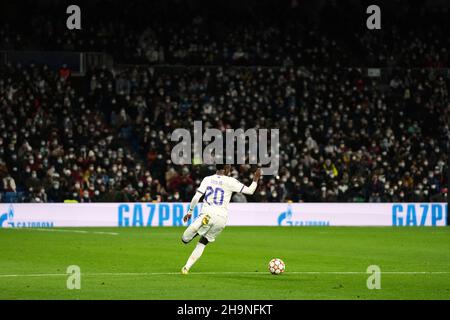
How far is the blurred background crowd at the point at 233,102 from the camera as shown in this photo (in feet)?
125

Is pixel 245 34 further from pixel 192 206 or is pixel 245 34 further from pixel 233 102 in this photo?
pixel 192 206

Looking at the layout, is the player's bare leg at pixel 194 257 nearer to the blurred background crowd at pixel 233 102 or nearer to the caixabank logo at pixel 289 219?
the blurred background crowd at pixel 233 102

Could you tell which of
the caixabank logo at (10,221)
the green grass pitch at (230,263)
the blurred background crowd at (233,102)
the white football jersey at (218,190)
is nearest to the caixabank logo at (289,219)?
the blurred background crowd at (233,102)

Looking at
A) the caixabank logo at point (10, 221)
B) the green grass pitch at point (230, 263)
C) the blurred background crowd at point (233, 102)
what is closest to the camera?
the green grass pitch at point (230, 263)

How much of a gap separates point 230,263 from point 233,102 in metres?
21.8

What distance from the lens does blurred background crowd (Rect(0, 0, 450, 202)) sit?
3822cm

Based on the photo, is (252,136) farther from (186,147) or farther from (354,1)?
(354,1)

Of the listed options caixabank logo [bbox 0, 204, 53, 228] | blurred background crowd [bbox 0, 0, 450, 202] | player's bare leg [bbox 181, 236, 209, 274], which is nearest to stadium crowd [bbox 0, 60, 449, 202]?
blurred background crowd [bbox 0, 0, 450, 202]

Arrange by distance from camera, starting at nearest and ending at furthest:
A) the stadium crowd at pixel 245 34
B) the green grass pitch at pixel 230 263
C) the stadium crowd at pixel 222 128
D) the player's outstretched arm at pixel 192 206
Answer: the green grass pitch at pixel 230 263, the player's outstretched arm at pixel 192 206, the stadium crowd at pixel 222 128, the stadium crowd at pixel 245 34

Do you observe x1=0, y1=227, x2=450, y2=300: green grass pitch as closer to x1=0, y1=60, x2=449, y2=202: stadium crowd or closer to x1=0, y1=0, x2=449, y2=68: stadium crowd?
x1=0, y1=60, x2=449, y2=202: stadium crowd

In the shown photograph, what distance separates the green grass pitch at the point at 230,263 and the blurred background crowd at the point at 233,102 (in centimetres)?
400

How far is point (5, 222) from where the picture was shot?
34.9m

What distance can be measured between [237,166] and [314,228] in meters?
4.36

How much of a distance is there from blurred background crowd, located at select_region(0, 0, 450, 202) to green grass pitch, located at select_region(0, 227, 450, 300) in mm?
4002
